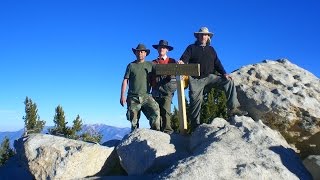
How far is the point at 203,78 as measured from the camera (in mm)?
12078

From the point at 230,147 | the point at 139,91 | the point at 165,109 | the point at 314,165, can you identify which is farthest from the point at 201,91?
the point at 314,165

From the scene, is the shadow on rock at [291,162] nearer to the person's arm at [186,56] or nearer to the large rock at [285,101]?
the large rock at [285,101]

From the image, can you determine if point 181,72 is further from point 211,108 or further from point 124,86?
point 211,108

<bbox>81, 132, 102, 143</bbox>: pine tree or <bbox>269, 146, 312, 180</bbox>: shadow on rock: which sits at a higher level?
<bbox>81, 132, 102, 143</bbox>: pine tree

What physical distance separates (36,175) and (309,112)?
6.79m

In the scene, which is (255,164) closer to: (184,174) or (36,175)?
(184,174)

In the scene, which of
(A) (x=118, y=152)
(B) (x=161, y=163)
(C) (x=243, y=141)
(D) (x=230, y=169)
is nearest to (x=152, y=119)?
(A) (x=118, y=152)

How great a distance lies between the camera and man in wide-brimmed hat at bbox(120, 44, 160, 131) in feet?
41.1

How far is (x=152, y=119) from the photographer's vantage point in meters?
12.6

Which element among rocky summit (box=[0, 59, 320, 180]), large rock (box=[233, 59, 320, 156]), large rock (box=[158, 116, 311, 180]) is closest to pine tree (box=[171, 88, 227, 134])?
rocky summit (box=[0, 59, 320, 180])

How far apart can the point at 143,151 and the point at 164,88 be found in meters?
2.81

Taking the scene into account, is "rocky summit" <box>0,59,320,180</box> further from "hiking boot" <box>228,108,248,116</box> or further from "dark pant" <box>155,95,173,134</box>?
"dark pant" <box>155,95,173,134</box>

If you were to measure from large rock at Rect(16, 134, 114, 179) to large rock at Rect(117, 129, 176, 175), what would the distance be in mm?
604

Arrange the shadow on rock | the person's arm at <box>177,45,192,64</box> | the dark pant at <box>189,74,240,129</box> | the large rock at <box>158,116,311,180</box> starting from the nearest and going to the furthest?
1. the large rock at <box>158,116,311,180</box>
2. the shadow on rock
3. the dark pant at <box>189,74,240,129</box>
4. the person's arm at <box>177,45,192,64</box>
